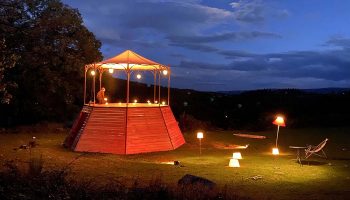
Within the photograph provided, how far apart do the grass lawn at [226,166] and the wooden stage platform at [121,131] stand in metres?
0.72

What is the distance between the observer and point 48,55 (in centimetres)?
2889

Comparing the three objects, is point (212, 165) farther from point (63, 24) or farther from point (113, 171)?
point (63, 24)

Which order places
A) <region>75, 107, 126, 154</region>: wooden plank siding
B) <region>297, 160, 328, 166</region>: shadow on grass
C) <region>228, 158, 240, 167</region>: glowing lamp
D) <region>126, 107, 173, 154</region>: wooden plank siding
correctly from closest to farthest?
<region>228, 158, 240, 167</region>: glowing lamp
<region>297, 160, 328, 166</region>: shadow on grass
<region>75, 107, 126, 154</region>: wooden plank siding
<region>126, 107, 173, 154</region>: wooden plank siding

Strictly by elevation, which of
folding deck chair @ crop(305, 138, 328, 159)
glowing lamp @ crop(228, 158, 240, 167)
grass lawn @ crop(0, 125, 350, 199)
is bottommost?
grass lawn @ crop(0, 125, 350, 199)

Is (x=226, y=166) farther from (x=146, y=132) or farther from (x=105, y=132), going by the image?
(x=105, y=132)

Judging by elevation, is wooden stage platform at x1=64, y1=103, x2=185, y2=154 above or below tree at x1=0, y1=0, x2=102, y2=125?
below

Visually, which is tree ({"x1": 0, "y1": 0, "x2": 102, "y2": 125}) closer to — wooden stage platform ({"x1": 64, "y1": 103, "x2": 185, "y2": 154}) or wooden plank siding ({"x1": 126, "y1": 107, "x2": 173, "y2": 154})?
wooden stage platform ({"x1": 64, "y1": 103, "x2": 185, "y2": 154})

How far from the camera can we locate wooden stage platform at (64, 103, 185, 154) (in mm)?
20781

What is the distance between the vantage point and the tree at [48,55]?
28297 mm

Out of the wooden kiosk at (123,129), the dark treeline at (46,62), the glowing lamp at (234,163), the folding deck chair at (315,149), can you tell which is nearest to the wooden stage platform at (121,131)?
the wooden kiosk at (123,129)

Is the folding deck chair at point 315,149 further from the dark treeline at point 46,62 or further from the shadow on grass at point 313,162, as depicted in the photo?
the dark treeline at point 46,62

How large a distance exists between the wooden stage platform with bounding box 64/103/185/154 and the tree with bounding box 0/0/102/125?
301 inches

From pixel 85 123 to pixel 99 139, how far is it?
1.26 m

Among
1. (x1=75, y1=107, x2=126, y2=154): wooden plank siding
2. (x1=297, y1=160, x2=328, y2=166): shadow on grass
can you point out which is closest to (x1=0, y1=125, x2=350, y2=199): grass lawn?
(x1=297, y1=160, x2=328, y2=166): shadow on grass
